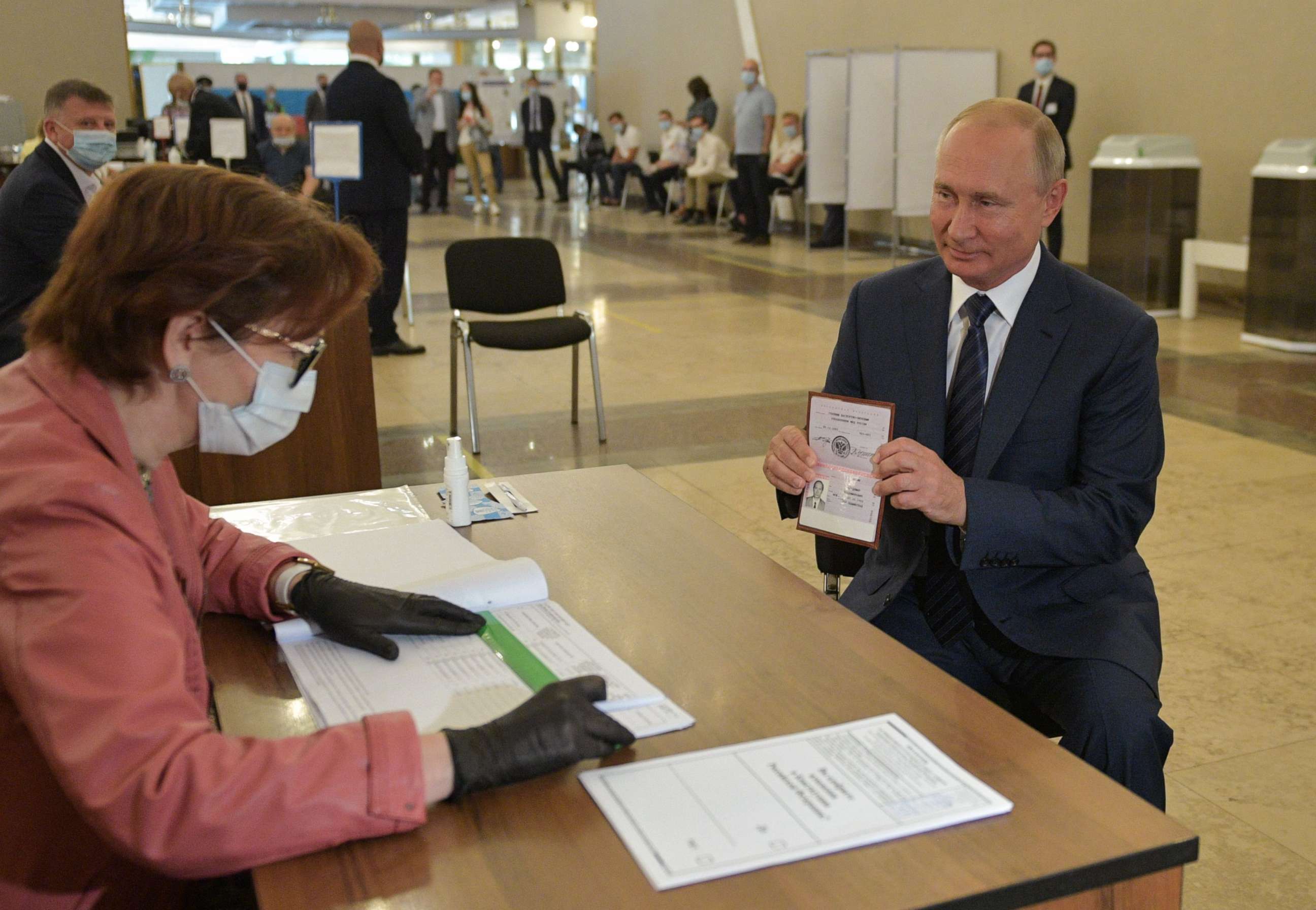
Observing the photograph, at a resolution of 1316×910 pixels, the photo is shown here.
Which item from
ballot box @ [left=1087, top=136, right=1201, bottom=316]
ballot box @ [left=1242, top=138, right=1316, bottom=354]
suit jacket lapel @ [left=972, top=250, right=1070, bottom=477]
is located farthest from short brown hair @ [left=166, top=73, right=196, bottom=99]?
suit jacket lapel @ [left=972, top=250, right=1070, bottom=477]

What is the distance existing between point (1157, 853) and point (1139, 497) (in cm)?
101

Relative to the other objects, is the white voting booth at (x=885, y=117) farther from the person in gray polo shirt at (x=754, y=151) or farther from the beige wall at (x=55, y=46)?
the beige wall at (x=55, y=46)

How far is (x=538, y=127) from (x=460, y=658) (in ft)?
54.9

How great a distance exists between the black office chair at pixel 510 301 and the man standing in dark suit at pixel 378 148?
1.48 meters

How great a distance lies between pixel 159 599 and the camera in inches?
45.5

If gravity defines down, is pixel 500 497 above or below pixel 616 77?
below

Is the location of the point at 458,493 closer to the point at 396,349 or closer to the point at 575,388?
the point at 575,388

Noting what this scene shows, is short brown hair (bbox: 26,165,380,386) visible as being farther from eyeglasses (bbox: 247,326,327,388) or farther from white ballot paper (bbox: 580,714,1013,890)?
white ballot paper (bbox: 580,714,1013,890)

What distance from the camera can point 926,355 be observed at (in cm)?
218

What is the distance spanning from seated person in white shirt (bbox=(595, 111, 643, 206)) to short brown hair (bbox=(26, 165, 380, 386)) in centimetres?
1539

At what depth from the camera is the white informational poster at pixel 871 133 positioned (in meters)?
10.5

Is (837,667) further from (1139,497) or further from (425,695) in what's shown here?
(1139,497)

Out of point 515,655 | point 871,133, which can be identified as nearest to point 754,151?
point 871,133

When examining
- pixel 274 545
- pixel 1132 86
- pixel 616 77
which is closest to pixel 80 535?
pixel 274 545
